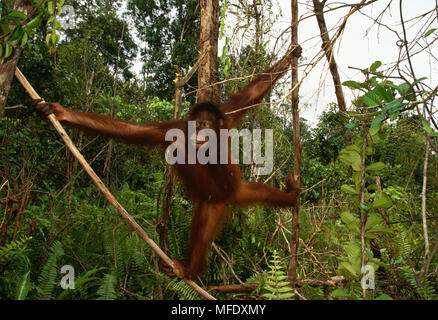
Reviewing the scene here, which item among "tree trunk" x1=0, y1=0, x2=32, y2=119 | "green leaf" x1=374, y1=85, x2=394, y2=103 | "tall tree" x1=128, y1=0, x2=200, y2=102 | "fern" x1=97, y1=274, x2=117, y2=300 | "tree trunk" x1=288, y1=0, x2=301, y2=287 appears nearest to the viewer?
"green leaf" x1=374, y1=85, x2=394, y2=103

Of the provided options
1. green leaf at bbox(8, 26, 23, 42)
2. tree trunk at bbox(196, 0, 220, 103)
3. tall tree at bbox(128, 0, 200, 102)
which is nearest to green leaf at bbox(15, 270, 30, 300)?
green leaf at bbox(8, 26, 23, 42)

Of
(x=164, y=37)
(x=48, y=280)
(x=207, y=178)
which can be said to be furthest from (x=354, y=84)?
(x=164, y=37)

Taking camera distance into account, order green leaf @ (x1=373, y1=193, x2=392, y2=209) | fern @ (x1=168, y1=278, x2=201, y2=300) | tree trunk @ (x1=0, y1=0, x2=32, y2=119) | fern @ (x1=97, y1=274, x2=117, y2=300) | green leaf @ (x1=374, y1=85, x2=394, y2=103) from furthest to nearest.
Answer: fern @ (x1=168, y1=278, x2=201, y2=300), fern @ (x1=97, y1=274, x2=117, y2=300), tree trunk @ (x1=0, y1=0, x2=32, y2=119), green leaf @ (x1=373, y1=193, x2=392, y2=209), green leaf @ (x1=374, y1=85, x2=394, y2=103)

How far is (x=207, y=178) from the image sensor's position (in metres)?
3.76

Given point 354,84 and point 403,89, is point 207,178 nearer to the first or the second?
point 354,84

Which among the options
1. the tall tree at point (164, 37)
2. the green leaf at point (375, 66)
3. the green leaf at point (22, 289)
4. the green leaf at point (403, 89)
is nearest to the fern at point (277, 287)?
the green leaf at point (403, 89)

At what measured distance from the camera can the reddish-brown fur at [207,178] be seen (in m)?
3.33

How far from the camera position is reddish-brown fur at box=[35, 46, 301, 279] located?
3330mm

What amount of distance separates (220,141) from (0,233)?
8.16ft

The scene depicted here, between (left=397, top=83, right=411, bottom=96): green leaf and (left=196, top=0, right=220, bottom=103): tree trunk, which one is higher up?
(left=196, top=0, right=220, bottom=103): tree trunk

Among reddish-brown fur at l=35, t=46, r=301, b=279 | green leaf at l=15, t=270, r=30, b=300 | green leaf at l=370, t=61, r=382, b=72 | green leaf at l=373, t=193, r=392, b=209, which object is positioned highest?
green leaf at l=370, t=61, r=382, b=72

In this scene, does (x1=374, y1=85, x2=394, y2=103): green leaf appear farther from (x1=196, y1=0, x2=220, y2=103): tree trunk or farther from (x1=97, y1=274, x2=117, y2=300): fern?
(x1=97, y1=274, x2=117, y2=300): fern
